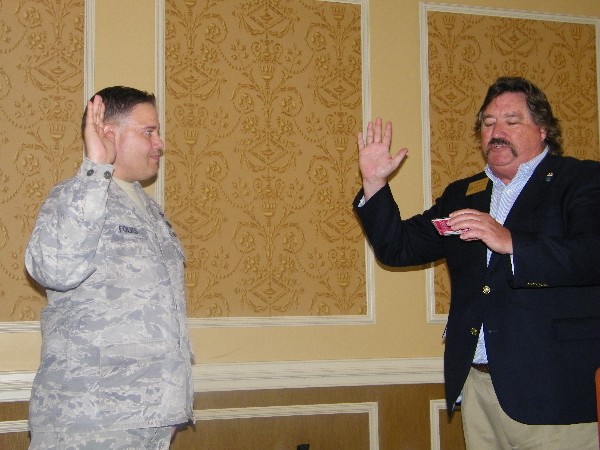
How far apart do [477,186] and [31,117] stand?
193 cm

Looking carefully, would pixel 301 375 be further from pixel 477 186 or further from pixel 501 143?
pixel 501 143

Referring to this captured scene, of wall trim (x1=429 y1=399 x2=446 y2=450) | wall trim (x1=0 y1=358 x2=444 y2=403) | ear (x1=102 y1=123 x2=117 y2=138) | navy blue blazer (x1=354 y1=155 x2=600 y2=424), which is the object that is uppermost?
ear (x1=102 y1=123 x2=117 y2=138)

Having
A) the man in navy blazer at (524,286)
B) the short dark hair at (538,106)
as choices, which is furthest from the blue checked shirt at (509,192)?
the short dark hair at (538,106)

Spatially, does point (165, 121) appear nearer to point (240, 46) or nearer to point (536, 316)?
point (240, 46)

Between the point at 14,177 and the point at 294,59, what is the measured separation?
142 cm

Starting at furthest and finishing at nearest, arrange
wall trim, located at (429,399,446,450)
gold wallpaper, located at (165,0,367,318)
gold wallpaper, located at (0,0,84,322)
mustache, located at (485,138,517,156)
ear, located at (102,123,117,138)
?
wall trim, located at (429,399,446,450)
gold wallpaper, located at (165,0,367,318)
gold wallpaper, located at (0,0,84,322)
mustache, located at (485,138,517,156)
ear, located at (102,123,117,138)

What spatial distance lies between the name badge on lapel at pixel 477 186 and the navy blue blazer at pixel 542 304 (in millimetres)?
234

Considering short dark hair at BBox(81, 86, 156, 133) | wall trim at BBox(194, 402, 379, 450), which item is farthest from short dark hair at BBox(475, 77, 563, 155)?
wall trim at BBox(194, 402, 379, 450)

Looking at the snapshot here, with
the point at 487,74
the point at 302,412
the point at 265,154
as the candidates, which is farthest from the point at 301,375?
the point at 487,74

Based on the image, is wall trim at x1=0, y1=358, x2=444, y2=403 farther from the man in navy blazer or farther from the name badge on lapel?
the name badge on lapel

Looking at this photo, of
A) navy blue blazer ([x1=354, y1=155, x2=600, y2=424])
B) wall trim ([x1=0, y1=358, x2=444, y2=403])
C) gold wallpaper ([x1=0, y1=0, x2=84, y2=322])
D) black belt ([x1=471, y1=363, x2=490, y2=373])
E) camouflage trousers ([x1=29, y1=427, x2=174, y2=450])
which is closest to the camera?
camouflage trousers ([x1=29, y1=427, x2=174, y2=450])

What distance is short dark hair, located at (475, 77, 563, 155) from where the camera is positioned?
2658 millimetres

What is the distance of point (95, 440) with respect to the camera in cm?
207

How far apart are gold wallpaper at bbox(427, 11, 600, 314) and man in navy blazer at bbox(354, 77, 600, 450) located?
104cm
